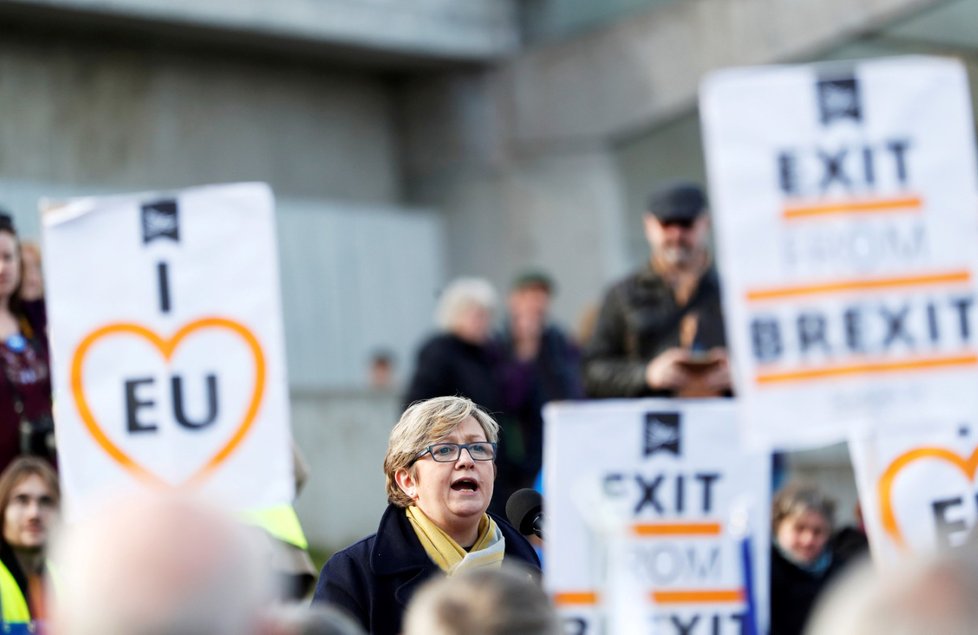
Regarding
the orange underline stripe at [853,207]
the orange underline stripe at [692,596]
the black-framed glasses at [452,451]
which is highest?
the orange underline stripe at [853,207]

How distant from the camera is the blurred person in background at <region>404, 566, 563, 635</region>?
9.60 ft

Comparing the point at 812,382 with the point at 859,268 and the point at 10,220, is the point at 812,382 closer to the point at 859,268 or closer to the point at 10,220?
the point at 859,268

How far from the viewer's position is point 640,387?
652 cm

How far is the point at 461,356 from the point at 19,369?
3180 mm

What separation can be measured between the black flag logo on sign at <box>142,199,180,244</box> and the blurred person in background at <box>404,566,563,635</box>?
200 cm

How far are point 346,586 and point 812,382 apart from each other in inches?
56.3

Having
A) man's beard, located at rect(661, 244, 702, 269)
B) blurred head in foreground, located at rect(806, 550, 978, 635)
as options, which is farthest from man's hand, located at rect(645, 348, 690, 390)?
blurred head in foreground, located at rect(806, 550, 978, 635)

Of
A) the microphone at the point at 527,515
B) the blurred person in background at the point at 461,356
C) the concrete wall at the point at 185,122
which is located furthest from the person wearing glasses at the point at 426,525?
the concrete wall at the point at 185,122

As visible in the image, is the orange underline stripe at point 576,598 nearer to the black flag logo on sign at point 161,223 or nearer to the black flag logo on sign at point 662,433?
the black flag logo on sign at point 662,433

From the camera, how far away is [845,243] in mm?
4398

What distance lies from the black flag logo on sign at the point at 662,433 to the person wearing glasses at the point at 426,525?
774 mm

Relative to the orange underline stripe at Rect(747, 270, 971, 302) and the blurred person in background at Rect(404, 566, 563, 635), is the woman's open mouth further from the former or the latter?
the blurred person in background at Rect(404, 566, 563, 635)

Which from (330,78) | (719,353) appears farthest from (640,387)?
(330,78)

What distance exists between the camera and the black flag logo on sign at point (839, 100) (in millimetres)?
4473
